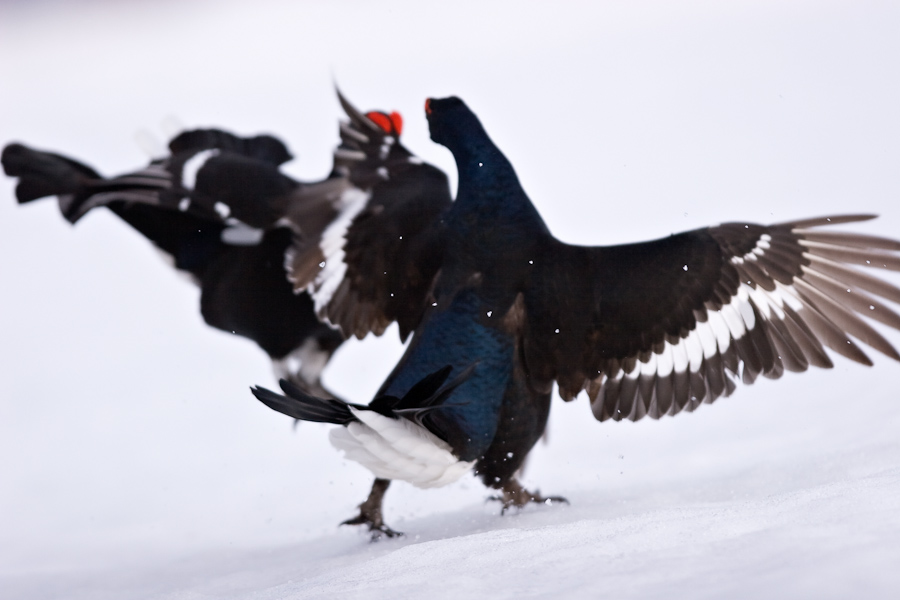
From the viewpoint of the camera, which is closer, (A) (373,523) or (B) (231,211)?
(A) (373,523)

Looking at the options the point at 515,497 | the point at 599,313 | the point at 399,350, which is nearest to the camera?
the point at 599,313

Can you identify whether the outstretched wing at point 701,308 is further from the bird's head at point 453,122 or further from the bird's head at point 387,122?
the bird's head at point 387,122

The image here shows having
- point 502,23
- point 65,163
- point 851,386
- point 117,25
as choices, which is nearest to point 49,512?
point 65,163

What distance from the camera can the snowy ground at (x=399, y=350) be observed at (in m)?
1.65

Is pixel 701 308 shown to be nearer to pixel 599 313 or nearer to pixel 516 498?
pixel 599 313

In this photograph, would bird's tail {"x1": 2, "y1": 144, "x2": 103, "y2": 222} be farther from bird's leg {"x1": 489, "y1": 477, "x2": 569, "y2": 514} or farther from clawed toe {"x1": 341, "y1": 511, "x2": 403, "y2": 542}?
bird's leg {"x1": 489, "y1": 477, "x2": 569, "y2": 514}

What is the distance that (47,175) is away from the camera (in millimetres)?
2967

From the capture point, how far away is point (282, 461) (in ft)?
11.4

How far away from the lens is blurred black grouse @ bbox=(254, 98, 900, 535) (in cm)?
233

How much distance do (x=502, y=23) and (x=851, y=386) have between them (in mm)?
7340

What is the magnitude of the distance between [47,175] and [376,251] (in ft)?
3.81

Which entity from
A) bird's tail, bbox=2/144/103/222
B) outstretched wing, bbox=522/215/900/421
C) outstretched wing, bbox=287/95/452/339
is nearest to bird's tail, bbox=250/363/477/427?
outstretched wing, bbox=522/215/900/421

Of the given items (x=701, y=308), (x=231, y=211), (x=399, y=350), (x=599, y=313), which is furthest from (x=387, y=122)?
(x=399, y=350)

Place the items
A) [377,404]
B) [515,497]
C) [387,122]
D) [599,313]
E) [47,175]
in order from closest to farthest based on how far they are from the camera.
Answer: [377,404], [599,313], [515,497], [387,122], [47,175]
